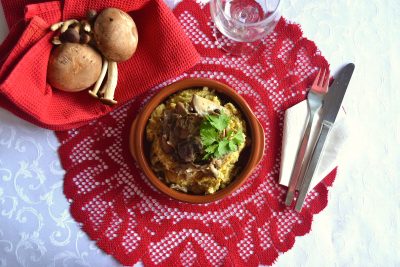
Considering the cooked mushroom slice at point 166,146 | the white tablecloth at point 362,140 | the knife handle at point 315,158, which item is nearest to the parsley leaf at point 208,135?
the cooked mushroom slice at point 166,146

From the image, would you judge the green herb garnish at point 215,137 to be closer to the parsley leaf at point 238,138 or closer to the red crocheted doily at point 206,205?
the parsley leaf at point 238,138

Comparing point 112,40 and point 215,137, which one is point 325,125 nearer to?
point 215,137

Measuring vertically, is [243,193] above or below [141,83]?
below

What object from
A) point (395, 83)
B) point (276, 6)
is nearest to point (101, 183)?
point (276, 6)

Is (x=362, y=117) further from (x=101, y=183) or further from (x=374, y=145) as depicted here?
(x=101, y=183)

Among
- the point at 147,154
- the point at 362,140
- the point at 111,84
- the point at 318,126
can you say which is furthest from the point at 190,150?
the point at 362,140

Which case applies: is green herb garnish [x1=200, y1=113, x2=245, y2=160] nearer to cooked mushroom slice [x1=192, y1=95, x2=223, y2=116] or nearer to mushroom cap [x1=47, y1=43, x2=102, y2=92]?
cooked mushroom slice [x1=192, y1=95, x2=223, y2=116]

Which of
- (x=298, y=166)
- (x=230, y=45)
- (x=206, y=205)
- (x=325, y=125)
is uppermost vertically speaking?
(x=230, y=45)
